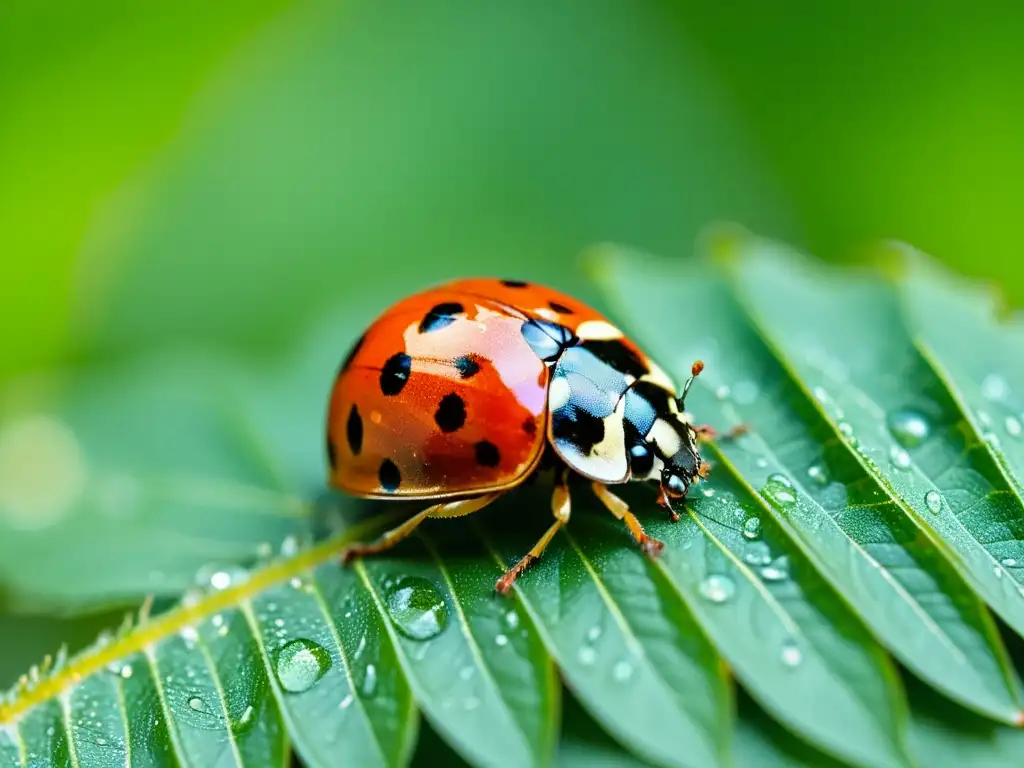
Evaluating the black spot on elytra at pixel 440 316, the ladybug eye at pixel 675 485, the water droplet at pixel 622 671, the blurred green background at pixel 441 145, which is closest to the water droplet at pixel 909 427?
the ladybug eye at pixel 675 485

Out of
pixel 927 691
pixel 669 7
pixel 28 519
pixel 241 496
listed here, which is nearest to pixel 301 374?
pixel 241 496

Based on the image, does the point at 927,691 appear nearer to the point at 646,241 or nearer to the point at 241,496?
the point at 241,496

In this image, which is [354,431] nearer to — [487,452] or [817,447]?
[487,452]

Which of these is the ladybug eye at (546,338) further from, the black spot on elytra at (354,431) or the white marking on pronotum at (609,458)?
the black spot on elytra at (354,431)

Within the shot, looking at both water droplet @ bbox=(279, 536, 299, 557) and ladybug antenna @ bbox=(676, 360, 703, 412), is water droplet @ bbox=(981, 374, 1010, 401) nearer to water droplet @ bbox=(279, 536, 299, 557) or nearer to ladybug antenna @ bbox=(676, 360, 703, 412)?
ladybug antenna @ bbox=(676, 360, 703, 412)

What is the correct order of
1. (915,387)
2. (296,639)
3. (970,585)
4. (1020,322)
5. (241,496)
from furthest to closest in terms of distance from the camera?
(241,496), (1020,322), (915,387), (296,639), (970,585)
